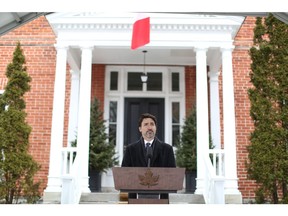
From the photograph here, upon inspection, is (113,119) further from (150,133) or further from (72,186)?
(150,133)

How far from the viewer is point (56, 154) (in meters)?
8.52

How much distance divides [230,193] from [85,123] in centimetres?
359

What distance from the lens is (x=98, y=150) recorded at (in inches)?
401

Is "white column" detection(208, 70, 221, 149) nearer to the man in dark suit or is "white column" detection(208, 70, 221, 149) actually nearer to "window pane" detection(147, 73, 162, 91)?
"window pane" detection(147, 73, 162, 91)

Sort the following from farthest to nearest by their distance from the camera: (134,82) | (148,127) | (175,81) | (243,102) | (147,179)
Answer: (175,81) < (134,82) < (243,102) < (148,127) < (147,179)

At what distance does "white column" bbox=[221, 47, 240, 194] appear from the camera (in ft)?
27.6

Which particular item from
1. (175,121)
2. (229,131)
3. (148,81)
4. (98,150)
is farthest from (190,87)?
(98,150)

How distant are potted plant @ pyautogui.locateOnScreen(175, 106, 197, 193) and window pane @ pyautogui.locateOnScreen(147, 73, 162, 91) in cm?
147

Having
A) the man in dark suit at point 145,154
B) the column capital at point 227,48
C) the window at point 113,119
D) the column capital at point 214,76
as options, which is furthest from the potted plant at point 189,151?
the man in dark suit at point 145,154

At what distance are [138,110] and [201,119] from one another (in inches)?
130

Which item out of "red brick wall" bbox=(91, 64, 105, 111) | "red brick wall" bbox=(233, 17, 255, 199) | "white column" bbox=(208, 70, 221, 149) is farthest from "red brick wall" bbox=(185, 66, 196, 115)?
"red brick wall" bbox=(91, 64, 105, 111)

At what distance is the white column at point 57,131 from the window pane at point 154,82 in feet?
11.2

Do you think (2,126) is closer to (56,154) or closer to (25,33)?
(56,154)

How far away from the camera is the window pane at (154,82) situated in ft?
38.3
